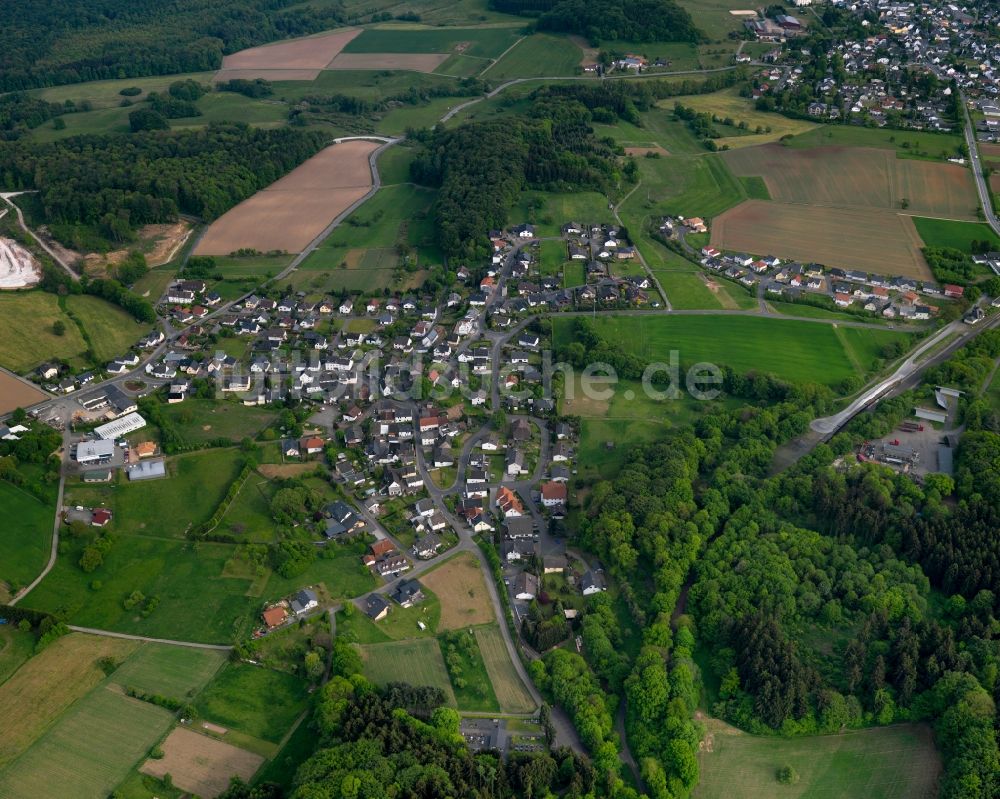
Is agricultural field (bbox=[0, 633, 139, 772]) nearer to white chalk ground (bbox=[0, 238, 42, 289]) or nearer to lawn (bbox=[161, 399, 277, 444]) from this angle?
lawn (bbox=[161, 399, 277, 444])

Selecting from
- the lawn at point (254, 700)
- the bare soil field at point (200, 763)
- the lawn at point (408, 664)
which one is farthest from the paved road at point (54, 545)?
the lawn at point (408, 664)

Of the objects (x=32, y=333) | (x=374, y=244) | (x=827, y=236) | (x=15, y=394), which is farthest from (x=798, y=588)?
(x=32, y=333)

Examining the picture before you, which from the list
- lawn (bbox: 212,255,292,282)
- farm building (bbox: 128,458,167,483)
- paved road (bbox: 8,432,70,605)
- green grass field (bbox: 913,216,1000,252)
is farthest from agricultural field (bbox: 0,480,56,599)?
green grass field (bbox: 913,216,1000,252)

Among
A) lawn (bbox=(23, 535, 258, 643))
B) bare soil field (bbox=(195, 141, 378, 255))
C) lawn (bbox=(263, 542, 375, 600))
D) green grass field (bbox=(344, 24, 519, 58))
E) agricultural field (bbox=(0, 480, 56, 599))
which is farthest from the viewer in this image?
green grass field (bbox=(344, 24, 519, 58))

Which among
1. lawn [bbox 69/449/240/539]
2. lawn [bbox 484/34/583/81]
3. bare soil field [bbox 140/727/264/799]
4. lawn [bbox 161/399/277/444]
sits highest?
lawn [bbox 484/34/583/81]

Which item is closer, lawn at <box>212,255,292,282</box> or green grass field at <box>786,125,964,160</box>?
lawn at <box>212,255,292,282</box>

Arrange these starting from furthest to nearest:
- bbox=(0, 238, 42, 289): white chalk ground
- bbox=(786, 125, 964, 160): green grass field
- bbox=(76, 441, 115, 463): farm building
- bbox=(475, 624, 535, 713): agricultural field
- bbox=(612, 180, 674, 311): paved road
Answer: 1. bbox=(786, 125, 964, 160): green grass field
2. bbox=(0, 238, 42, 289): white chalk ground
3. bbox=(612, 180, 674, 311): paved road
4. bbox=(76, 441, 115, 463): farm building
5. bbox=(475, 624, 535, 713): agricultural field

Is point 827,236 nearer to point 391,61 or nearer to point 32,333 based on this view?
point 32,333
